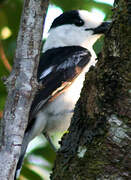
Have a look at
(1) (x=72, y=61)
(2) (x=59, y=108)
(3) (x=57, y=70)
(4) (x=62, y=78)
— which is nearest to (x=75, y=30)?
(1) (x=72, y=61)

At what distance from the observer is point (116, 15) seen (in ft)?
7.57

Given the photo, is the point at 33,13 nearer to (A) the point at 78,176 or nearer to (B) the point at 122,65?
(B) the point at 122,65

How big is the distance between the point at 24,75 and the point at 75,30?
2.61 m

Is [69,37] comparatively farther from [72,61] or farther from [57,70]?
[57,70]

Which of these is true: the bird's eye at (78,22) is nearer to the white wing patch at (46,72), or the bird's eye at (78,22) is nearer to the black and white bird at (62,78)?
the black and white bird at (62,78)

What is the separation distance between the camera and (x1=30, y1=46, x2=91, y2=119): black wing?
374 centimetres

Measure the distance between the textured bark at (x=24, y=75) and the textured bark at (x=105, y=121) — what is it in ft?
1.03

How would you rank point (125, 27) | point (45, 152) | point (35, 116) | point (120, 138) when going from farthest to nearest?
point (45, 152) → point (35, 116) → point (125, 27) → point (120, 138)

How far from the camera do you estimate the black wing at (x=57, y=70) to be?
3744 mm

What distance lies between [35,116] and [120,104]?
6.09 feet

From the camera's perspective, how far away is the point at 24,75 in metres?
2.18

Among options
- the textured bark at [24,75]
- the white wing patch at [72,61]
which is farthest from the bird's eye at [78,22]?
the textured bark at [24,75]

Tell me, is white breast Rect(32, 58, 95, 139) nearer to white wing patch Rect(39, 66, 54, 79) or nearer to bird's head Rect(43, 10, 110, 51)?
white wing patch Rect(39, 66, 54, 79)

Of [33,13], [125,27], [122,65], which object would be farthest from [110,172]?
[33,13]
